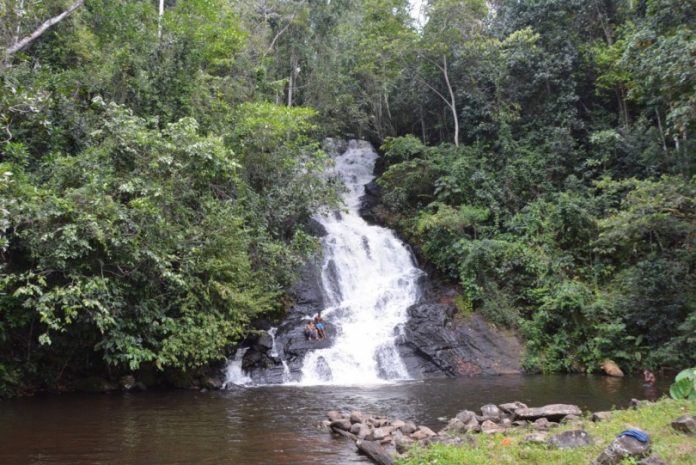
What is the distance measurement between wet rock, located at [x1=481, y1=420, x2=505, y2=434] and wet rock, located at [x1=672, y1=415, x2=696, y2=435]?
2.45 meters

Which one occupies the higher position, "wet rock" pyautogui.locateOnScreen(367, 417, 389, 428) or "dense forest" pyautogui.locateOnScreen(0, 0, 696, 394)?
"dense forest" pyautogui.locateOnScreen(0, 0, 696, 394)

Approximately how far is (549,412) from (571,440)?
2.24m

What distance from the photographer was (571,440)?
6746mm

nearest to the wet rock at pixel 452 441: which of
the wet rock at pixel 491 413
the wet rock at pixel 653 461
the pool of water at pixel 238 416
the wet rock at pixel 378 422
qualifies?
the pool of water at pixel 238 416

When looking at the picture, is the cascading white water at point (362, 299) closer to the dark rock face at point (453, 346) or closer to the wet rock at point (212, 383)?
the dark rock face at point (453, 346)

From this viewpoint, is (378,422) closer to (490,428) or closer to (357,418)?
(357,418)

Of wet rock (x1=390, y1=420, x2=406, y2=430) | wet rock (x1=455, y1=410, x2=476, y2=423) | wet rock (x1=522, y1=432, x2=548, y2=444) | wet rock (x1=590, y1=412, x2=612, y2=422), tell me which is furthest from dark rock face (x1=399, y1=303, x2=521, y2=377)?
wet rock (x1=522, y1=432, x2=548, y2=444)

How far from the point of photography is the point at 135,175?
13.9 meters

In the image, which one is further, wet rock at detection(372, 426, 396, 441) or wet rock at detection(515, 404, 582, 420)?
wet rock at detection(515, 404, 582, 420)

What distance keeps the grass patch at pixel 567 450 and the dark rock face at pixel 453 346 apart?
9925 mm

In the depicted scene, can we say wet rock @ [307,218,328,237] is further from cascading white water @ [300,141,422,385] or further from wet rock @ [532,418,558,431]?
wet rock @ [532,418,558,431]

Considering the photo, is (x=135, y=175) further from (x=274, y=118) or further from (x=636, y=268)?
(x=636, y=268)

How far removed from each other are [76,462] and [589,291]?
16549 mm

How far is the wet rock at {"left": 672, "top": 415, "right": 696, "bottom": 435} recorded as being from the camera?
6430mm
